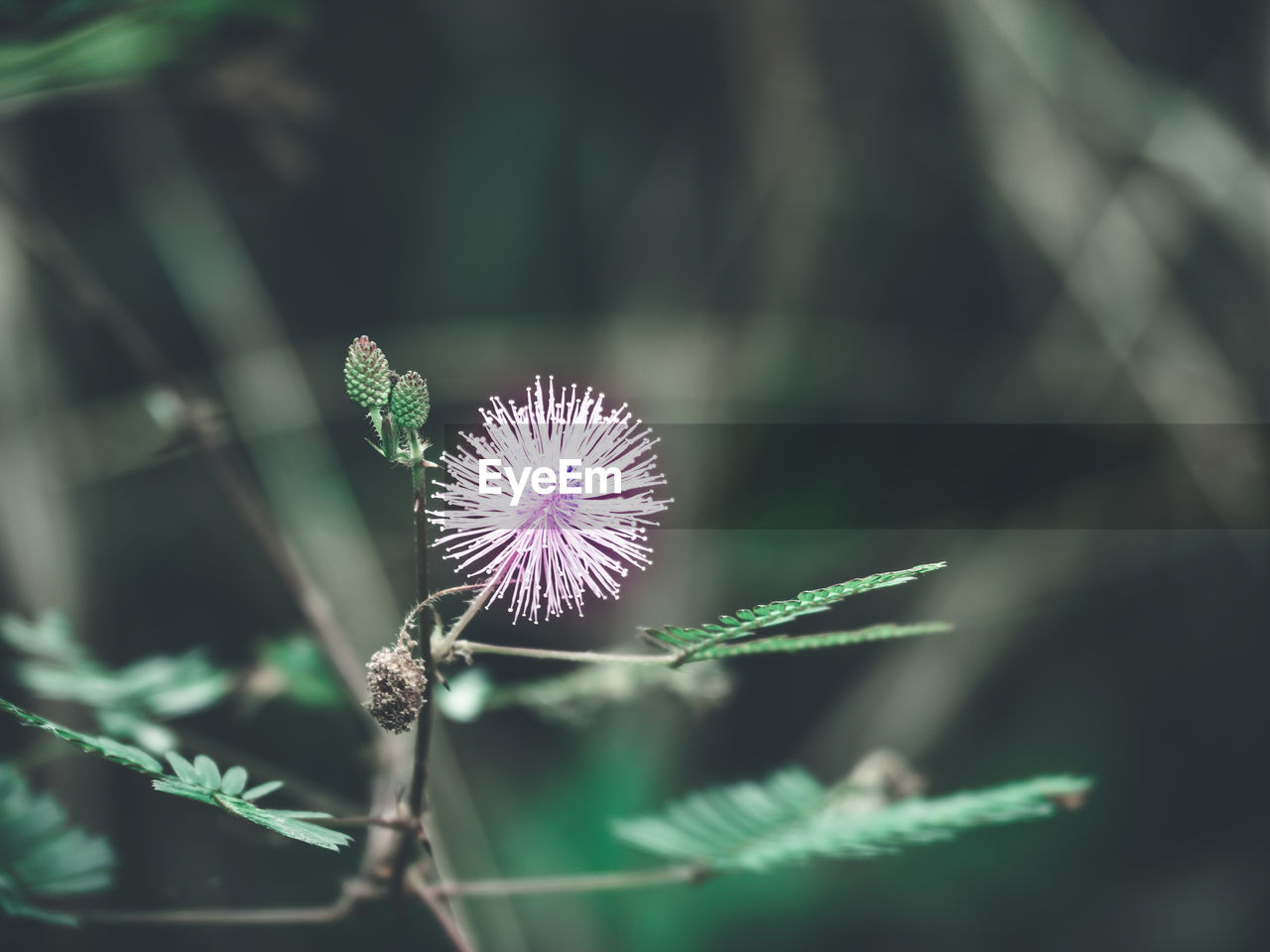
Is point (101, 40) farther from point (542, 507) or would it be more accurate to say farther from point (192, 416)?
point (542, 507)

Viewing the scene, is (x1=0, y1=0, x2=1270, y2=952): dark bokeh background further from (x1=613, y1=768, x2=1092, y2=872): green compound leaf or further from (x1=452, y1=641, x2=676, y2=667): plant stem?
(x1=452, y1=641, x2=676, y2=667): plant stem

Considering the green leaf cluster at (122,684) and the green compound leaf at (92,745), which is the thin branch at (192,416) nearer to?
the green leaf cluster at (122,684)

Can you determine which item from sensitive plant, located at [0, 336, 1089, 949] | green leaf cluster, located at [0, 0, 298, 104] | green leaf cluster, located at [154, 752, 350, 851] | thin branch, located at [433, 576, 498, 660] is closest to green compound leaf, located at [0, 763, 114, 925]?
sensitive plant, located at [0, 336, 1089, 949]

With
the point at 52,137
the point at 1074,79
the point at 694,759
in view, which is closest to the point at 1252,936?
the point at 694,759

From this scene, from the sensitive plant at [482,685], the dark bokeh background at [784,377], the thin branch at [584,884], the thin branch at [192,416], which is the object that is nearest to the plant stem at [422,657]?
the sensitive plant at [482,685]

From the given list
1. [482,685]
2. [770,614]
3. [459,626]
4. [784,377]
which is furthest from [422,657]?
[784,377]
